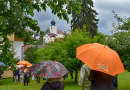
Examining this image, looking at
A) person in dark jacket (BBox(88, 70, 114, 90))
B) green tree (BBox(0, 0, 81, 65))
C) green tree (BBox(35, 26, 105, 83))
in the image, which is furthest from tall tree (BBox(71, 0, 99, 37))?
person in dark jacket (BBox(88, 70, 114, 90))

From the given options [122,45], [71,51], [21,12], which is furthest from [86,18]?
[21,12]

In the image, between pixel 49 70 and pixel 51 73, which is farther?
pixel 49 70

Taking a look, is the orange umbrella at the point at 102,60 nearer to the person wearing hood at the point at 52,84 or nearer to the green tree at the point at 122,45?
the person wearing hood at the point at 52,84

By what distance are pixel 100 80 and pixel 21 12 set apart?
334cm

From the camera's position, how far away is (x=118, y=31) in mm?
12547

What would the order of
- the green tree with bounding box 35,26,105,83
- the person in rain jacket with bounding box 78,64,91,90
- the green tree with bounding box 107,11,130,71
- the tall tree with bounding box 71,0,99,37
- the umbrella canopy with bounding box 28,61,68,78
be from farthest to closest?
the tall tree with bounding box 71,0,99,37
the green tree with bounding box 35,26,105,83
the green tree with bounding box 107,11,130,71
the person in rain jacket with bounding box 78,64,91,90
the umbrella canopy with bounding box 28,61,68,78

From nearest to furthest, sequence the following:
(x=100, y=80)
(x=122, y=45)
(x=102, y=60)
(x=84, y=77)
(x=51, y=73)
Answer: (x=100, y=80) < (x=102, y=60) < (x=51, y=73) < (x=84, y=77) < (x=122, y=45)

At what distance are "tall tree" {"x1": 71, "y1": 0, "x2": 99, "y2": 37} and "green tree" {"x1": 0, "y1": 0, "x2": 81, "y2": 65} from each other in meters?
33.7

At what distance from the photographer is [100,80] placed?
13.4 ft

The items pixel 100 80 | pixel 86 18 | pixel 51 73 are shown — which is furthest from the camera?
pixel 86 18

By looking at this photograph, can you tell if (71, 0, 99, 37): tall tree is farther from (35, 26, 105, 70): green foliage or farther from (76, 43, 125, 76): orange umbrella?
(76, 43, 125, 76): orange umbrella

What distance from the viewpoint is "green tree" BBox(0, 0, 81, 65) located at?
5.73 m

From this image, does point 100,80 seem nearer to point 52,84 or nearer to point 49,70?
point 52,84

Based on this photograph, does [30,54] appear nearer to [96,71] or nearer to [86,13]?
[86,13]
